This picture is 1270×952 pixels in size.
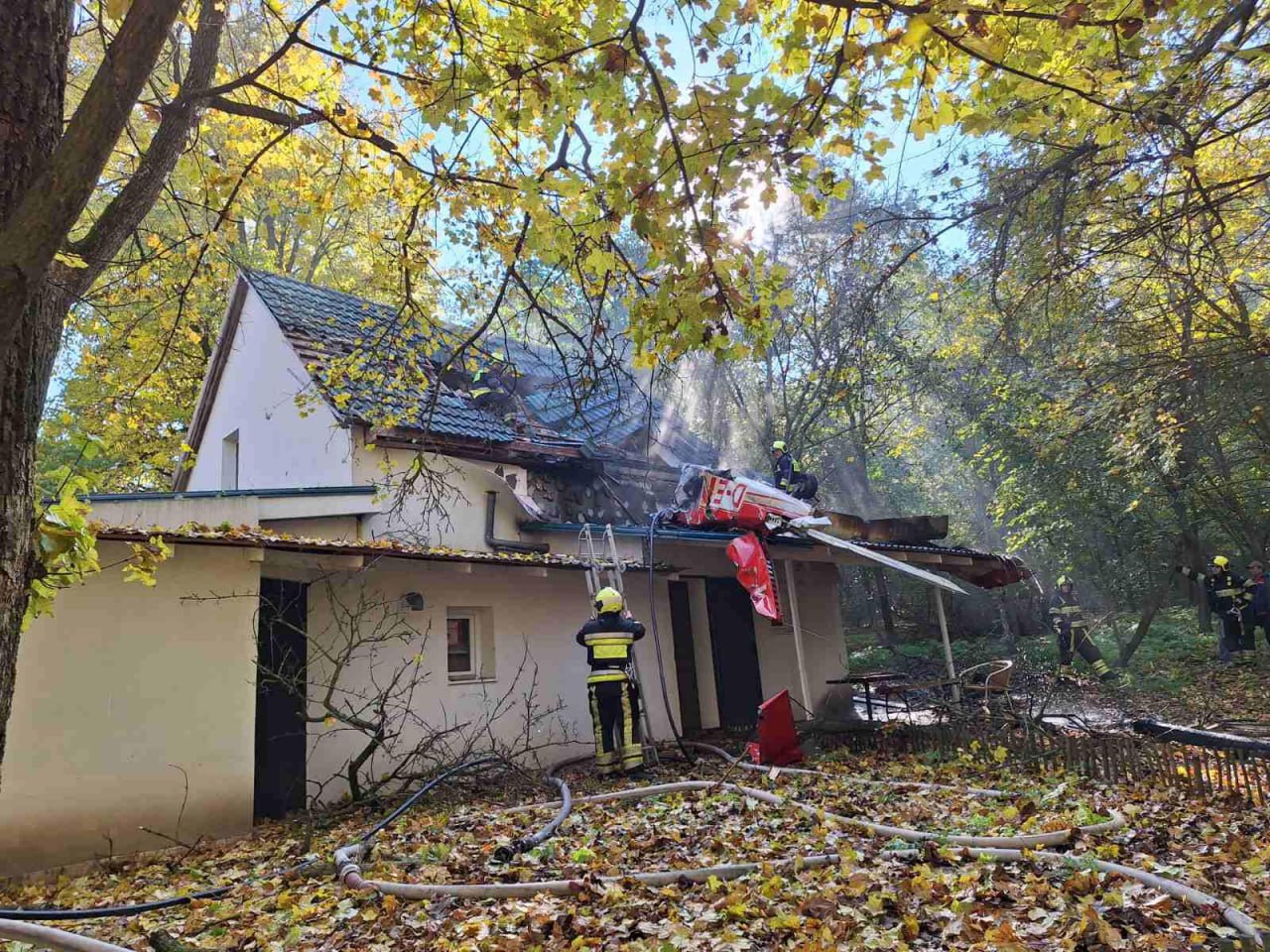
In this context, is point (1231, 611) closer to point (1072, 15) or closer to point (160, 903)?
point (1072, 15)

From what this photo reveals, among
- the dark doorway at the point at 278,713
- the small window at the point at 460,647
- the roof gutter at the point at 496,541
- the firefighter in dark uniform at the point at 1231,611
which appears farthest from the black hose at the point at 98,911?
the firefighter in dark uniform at the point at 1231,611

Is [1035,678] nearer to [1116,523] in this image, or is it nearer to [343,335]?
[1116,523]

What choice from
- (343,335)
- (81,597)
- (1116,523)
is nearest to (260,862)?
(81,597)

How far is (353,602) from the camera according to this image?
867 cm

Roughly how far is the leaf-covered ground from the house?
0.91m

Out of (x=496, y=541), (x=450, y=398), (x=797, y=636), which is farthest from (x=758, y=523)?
(x=450, y=398)

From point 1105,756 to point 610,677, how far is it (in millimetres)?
4891

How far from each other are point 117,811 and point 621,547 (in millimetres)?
6967

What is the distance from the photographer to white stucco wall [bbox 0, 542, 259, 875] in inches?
232

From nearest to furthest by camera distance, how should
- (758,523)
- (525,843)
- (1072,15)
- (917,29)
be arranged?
(917,29), (1072,15), (525,843), (758,523)

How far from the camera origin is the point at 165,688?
6.66 metres

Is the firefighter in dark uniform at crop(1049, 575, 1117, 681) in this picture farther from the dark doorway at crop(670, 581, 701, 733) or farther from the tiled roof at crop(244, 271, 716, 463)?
the tiled roof at crop(244, 271, 716, 463)

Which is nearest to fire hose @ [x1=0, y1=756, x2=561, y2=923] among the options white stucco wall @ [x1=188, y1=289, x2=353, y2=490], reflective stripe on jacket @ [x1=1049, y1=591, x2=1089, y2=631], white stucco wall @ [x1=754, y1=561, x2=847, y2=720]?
white stucco wall @ [x1=188, y1=289, x2=353, y2=490]

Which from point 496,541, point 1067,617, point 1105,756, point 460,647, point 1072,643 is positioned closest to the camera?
point 1105,756
